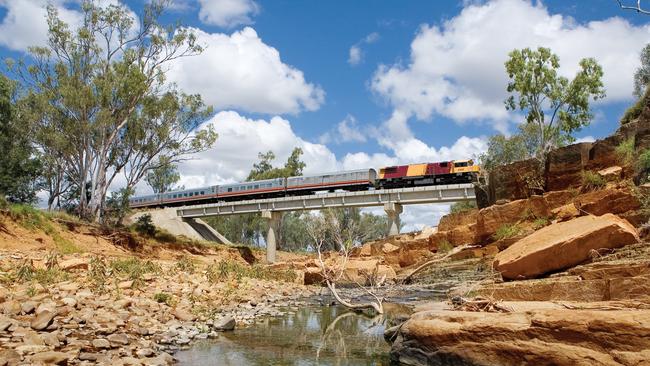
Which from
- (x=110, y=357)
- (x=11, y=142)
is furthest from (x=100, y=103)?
(x=110, y=357)

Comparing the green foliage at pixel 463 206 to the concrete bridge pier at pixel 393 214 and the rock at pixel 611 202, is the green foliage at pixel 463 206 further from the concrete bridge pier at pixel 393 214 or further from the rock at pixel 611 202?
the rock at pixel 611 202

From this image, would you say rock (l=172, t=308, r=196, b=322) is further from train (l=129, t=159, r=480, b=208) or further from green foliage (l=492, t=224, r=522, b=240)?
train (l=129, t=159, r=480, b=208)

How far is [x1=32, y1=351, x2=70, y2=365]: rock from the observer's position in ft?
20.7

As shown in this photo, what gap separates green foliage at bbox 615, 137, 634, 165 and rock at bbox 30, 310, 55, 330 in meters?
14.5

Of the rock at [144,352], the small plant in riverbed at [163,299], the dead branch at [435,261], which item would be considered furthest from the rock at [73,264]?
the dead branch at [435,261]

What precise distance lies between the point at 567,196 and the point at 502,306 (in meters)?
9.96

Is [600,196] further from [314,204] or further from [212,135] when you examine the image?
[314,204]

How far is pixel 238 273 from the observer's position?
64.5 ft

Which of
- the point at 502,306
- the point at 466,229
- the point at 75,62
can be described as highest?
the point at 75,62

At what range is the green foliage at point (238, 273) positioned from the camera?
58.2ft

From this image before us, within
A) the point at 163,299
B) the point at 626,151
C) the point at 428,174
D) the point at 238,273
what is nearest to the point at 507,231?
the point at 626,151

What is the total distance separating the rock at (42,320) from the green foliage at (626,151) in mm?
14531

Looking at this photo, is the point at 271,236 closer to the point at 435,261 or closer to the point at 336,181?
the point at 336,181

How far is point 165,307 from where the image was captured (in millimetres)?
11383
